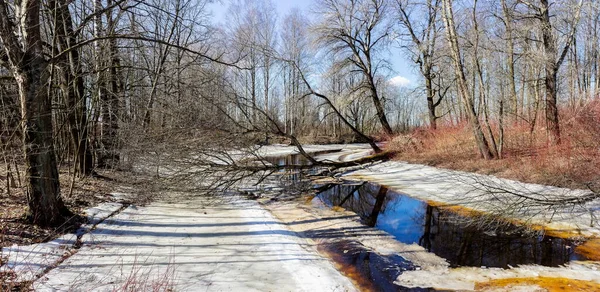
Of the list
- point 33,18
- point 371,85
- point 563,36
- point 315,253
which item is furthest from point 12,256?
point 371,85

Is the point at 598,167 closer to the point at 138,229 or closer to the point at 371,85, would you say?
the point at 138,229

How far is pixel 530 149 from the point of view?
44.3 feet

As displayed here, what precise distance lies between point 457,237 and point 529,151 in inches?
339

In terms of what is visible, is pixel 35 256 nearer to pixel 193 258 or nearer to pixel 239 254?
pixel 193 258

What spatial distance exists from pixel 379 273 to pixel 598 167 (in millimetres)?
6984

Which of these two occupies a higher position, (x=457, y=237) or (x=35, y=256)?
(x=35, y=256)

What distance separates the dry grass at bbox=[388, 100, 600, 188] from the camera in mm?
9320

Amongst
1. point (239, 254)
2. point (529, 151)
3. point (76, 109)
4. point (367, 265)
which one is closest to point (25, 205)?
point (76, 109)

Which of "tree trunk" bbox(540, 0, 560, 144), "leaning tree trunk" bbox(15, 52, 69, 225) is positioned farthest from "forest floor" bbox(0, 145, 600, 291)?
"tree trunk" bbox(540, 0, 560, 144)

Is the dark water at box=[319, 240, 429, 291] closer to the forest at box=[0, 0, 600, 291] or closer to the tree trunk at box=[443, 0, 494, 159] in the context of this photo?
the forest at box=[0, 0, 600, 291]

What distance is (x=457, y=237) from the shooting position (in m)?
7.14

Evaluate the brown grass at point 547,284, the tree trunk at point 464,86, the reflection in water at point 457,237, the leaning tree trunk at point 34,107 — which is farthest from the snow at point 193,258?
the tree trunk at point 464,86

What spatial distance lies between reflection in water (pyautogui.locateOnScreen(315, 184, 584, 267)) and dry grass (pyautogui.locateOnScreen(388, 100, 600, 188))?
59.7 inches

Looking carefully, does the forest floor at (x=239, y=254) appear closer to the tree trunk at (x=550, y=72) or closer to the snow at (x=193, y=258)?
the snow at (x=193, y=258)
